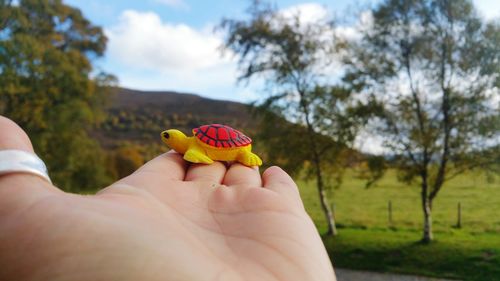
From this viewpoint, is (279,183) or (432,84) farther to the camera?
(432,84)

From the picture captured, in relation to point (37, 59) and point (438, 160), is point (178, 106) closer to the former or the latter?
point (37, 59)

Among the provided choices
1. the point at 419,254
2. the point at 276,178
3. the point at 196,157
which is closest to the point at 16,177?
the point at 276,178

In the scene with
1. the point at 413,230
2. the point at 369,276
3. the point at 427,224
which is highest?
the point at 427,224

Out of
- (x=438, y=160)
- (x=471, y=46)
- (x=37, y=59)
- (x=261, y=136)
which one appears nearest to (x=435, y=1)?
(x=471, y=46)

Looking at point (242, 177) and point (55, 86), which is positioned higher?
point (55, 86)

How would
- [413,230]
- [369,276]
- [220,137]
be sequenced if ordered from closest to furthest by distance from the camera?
1. [220,137]
2. [369,276]
3. [413,230]

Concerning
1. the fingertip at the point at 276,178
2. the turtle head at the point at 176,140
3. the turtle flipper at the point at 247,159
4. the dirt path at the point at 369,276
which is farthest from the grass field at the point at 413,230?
the fingertip at the point at 276,178

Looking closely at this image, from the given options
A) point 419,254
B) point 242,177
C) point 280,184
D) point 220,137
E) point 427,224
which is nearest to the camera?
point 280,184

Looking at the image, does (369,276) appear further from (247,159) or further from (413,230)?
(247,159)
